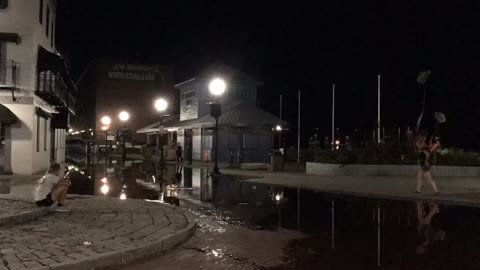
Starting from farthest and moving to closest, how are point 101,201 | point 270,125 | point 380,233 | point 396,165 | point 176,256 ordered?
point 270,125 < point 396,165 < point 101,201 < point 380,233 < point 176,256

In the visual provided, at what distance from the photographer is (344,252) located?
881 centimetres

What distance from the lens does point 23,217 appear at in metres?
10.5

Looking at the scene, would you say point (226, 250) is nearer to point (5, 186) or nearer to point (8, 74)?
point (5, 186)

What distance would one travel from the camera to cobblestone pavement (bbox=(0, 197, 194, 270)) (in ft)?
24.2

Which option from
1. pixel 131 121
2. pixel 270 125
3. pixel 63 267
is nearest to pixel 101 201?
pixel 63 267

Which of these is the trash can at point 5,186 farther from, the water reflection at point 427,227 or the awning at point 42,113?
the water reflection at point 427,227

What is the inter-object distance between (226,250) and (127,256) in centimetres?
175

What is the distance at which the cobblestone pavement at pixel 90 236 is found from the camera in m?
7.38

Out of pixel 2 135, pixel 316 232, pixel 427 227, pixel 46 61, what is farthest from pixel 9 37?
pixel 427 227

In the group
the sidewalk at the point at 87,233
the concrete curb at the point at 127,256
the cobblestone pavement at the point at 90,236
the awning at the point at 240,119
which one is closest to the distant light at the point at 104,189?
the sidewalk at the point at 87,233

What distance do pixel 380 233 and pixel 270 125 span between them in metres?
27.6

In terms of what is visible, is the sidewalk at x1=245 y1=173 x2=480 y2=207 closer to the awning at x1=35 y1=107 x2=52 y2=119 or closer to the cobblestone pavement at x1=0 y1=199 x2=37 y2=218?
the awning at x1=35 y1=107 x2=52 y2=119

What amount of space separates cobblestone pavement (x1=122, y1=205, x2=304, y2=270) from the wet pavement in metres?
0.01

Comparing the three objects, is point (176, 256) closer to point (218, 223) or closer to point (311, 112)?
point (218, 223)
